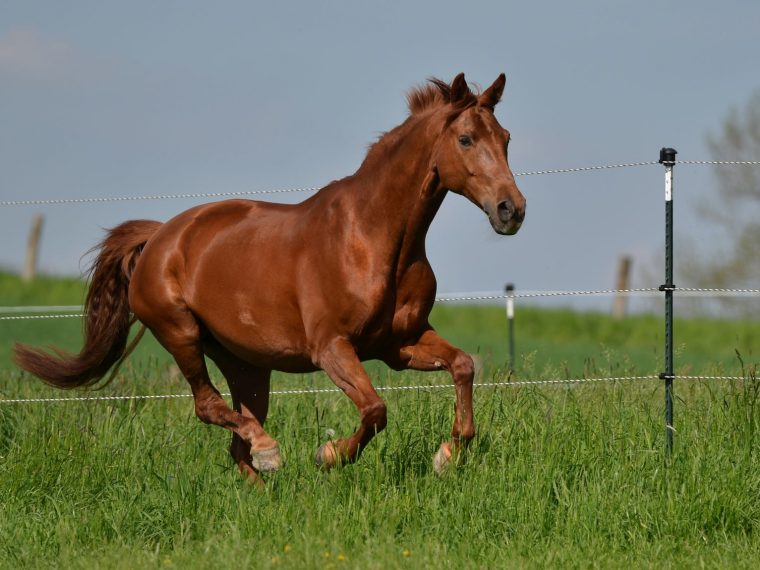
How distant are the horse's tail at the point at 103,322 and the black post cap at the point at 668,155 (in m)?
3.36

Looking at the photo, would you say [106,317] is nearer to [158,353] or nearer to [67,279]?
[158,353]

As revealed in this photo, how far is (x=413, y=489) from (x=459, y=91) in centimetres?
207

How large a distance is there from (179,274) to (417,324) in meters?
1.76

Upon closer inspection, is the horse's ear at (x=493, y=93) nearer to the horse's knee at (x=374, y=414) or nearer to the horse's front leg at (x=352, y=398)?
the horse's front leg at (x=352, y=398)

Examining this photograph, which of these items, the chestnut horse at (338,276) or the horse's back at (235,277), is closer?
the chestnut horse at (338,276)

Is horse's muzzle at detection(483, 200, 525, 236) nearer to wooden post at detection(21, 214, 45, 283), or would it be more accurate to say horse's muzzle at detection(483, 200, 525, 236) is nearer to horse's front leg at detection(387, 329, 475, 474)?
horse's front leg at detection(387, 329, 475, 474)

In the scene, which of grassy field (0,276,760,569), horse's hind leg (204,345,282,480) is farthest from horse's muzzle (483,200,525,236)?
horse's hind leg (204,345,282,480)

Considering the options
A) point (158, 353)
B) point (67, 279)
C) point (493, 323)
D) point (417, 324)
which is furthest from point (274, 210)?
point (67, 279)

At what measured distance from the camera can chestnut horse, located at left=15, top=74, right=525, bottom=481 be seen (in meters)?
5.73

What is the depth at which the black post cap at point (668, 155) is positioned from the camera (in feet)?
22.3

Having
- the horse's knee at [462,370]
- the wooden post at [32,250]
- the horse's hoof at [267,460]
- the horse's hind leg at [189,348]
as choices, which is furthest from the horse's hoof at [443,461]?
the wooden post at [32,250]

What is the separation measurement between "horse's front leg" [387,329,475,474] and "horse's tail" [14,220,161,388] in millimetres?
2487

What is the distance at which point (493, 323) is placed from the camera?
27234 mm

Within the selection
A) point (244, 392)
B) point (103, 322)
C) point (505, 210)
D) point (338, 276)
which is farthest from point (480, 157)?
point (103, 322)
